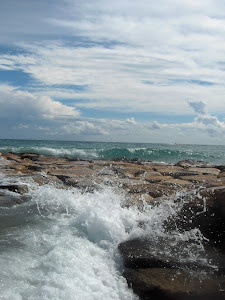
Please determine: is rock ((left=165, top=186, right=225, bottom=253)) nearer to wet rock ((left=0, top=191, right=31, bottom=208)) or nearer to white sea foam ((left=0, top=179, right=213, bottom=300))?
white sea foam ((left=0, top=179, right=213, bottom=300))

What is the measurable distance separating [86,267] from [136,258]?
62 cm

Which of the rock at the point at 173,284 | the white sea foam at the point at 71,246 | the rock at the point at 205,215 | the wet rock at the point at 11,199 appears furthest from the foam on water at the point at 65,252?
the rock at the point at 205,215

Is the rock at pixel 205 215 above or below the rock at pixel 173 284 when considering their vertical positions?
above

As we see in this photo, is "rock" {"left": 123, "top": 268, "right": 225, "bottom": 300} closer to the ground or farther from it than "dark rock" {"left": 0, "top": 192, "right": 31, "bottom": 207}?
closer to the ground

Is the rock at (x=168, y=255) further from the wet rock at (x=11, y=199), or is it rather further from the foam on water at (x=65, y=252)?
the wet rock at (x=11, y=199)

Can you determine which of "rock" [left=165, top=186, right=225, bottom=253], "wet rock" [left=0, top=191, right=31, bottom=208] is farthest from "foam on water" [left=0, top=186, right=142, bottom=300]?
"rock" [left=165, top=186, right=225, bottom=253]

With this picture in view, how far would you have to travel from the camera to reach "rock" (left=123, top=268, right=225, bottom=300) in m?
2.97

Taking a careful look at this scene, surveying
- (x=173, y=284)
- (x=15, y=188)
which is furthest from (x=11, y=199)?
(x=173, y=284)

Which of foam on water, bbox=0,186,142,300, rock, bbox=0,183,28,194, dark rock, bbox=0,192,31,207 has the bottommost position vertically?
foam on water, bbox=0,186,142,300

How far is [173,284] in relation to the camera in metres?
3.12

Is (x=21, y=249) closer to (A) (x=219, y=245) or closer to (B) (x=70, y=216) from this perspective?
(B) (x=70, y=216)

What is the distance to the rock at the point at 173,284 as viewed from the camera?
9.76 feet

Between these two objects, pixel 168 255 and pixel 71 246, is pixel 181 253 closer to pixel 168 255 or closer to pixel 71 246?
pixel 168 255

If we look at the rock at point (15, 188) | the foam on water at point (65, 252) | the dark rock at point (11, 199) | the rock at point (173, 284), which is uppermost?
the rock at point (15, 188)
